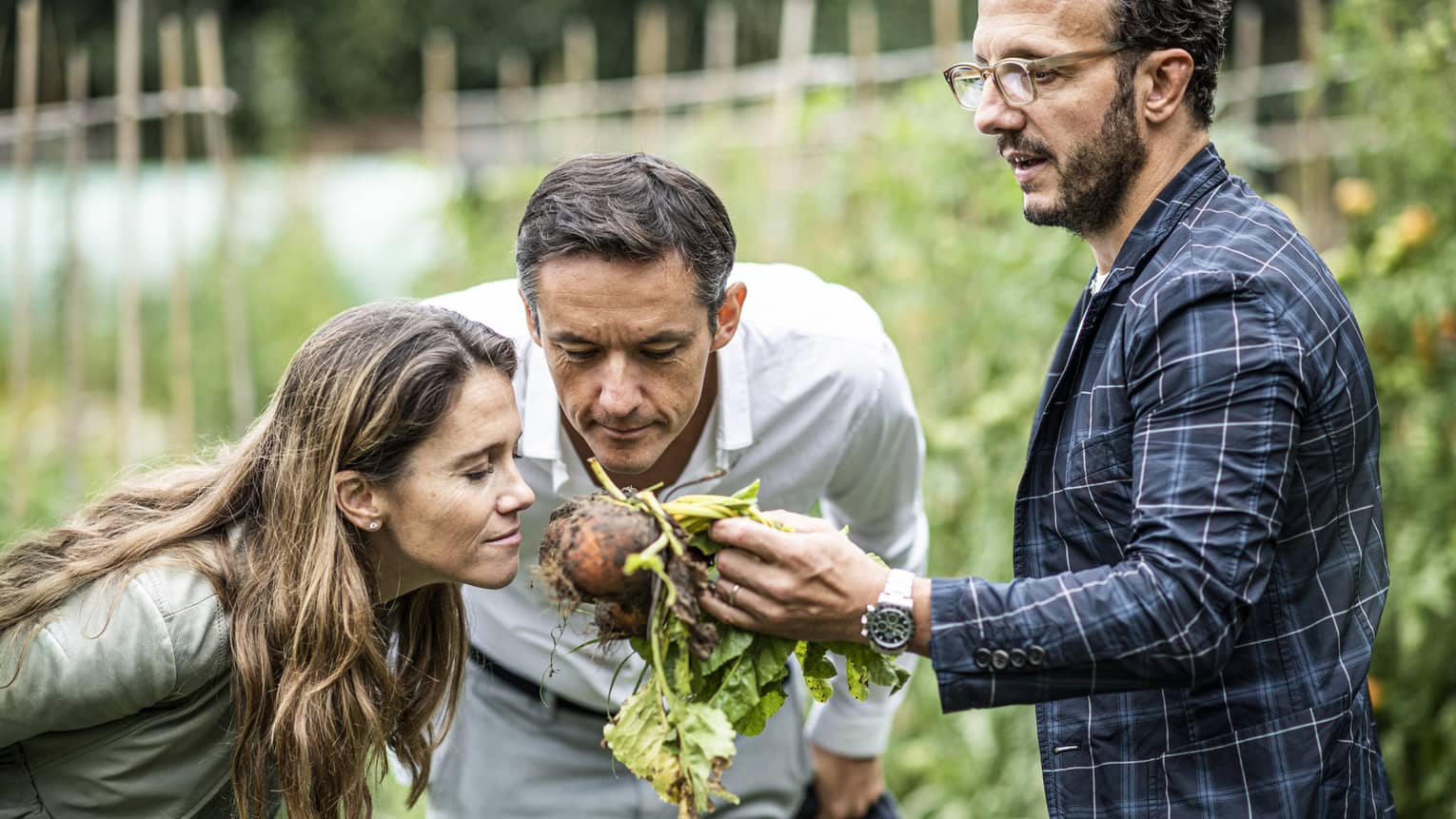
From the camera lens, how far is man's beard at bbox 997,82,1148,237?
239cm

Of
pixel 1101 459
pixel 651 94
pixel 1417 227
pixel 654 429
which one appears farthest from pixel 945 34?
pixel 1101 459

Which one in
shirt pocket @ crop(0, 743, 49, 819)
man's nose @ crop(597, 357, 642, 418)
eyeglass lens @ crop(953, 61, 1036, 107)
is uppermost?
eyeglass lens @ crop(953, 61, 1036, 107)

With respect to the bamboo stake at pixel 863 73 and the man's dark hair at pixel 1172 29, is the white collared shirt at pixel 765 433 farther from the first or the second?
the bamboo stake at pixel 863 73

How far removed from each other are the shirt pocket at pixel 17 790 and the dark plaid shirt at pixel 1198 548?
Result: 5.57ft

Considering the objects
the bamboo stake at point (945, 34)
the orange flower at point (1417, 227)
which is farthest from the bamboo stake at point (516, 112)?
the orange flower at point (1417, 227)

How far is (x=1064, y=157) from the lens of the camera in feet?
7.97

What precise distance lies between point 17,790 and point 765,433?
172 cm

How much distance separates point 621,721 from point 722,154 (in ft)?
16.9

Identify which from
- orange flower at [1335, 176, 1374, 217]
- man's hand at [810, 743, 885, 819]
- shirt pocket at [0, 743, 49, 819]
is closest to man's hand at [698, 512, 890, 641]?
shirt pocket at [0, 743, 49, 819]

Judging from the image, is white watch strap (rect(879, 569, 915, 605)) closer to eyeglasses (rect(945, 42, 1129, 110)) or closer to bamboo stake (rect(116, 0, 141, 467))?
eyeglasses (rect(945, 42, 1129, 110))

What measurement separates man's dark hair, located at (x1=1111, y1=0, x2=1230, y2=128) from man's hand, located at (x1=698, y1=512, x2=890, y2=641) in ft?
3.10

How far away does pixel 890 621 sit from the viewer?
85.5 inches

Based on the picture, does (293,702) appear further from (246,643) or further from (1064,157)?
(1064,157)

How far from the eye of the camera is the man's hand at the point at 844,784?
395cm
